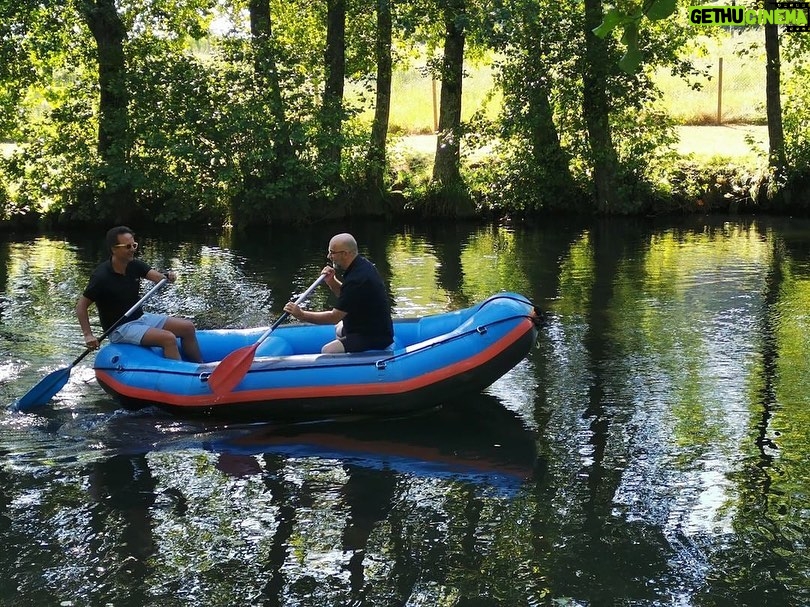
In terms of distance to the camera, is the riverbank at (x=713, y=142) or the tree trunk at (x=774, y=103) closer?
the tree trunk at (x=774, y=103)

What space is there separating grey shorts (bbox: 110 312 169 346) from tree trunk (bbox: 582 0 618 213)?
10647 mm

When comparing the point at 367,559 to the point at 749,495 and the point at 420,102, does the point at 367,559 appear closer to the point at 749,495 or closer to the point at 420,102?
the point at 749,495

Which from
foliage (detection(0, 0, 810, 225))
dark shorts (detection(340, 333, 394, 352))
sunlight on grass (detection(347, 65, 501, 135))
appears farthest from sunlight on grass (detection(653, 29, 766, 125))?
dark shorts (detection(340, 333, 394, 352))

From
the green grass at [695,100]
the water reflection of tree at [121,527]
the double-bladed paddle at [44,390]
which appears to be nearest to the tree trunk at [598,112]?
the green grass at [695,100]

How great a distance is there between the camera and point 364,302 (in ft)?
23.8

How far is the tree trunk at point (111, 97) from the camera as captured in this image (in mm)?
15938

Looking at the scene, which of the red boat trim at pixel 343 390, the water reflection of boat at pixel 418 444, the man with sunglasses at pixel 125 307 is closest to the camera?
the water reflection of boat at pixel 418 444

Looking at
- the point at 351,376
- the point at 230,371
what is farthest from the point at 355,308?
the point at 230,371

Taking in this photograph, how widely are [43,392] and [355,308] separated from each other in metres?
2.32

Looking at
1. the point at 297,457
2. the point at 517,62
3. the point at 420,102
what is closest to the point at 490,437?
the point at 297,457

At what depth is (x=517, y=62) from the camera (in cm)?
1689

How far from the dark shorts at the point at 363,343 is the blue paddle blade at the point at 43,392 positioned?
80.3 inches

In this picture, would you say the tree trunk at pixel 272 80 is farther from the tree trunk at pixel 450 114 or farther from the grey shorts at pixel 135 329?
the grey shorts at pixel 135 329
